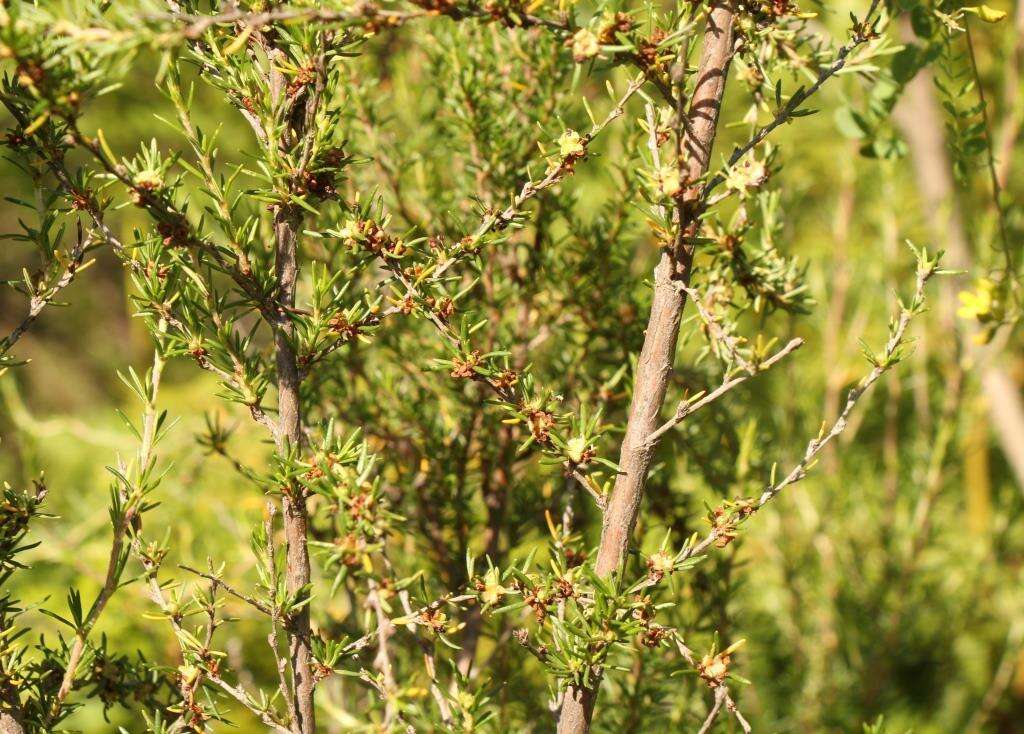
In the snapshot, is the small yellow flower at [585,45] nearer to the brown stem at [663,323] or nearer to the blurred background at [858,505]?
the brown stem at [663,323]

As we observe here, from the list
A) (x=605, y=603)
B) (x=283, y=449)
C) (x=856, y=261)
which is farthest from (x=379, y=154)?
(x=856, y=261)

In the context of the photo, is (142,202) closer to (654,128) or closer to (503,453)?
(654,128)

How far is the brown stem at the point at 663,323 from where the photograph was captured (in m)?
0.49

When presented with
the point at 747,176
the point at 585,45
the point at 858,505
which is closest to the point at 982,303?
the point at 747,176

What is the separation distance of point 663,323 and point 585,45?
175mm

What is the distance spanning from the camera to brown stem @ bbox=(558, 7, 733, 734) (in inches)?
19.3

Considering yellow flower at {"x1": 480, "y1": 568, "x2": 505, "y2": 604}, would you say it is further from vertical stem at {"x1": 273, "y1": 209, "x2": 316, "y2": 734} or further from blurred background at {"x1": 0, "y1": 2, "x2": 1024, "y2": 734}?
blurred background at {"x1": 0, "y1": 2, "x2": 1024, "y2": 734}

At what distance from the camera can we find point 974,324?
1440mm

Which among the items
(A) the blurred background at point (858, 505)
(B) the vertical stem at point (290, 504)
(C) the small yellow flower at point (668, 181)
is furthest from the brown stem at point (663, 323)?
(A) the blurred background at point (858, 505)

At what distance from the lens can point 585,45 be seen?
43 cm

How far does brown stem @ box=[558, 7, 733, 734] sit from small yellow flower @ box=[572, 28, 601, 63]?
0.07 m

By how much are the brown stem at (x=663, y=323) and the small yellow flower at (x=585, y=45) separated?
7cm

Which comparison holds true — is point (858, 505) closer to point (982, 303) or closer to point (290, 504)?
point (982, 303)

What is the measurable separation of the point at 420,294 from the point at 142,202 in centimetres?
16
